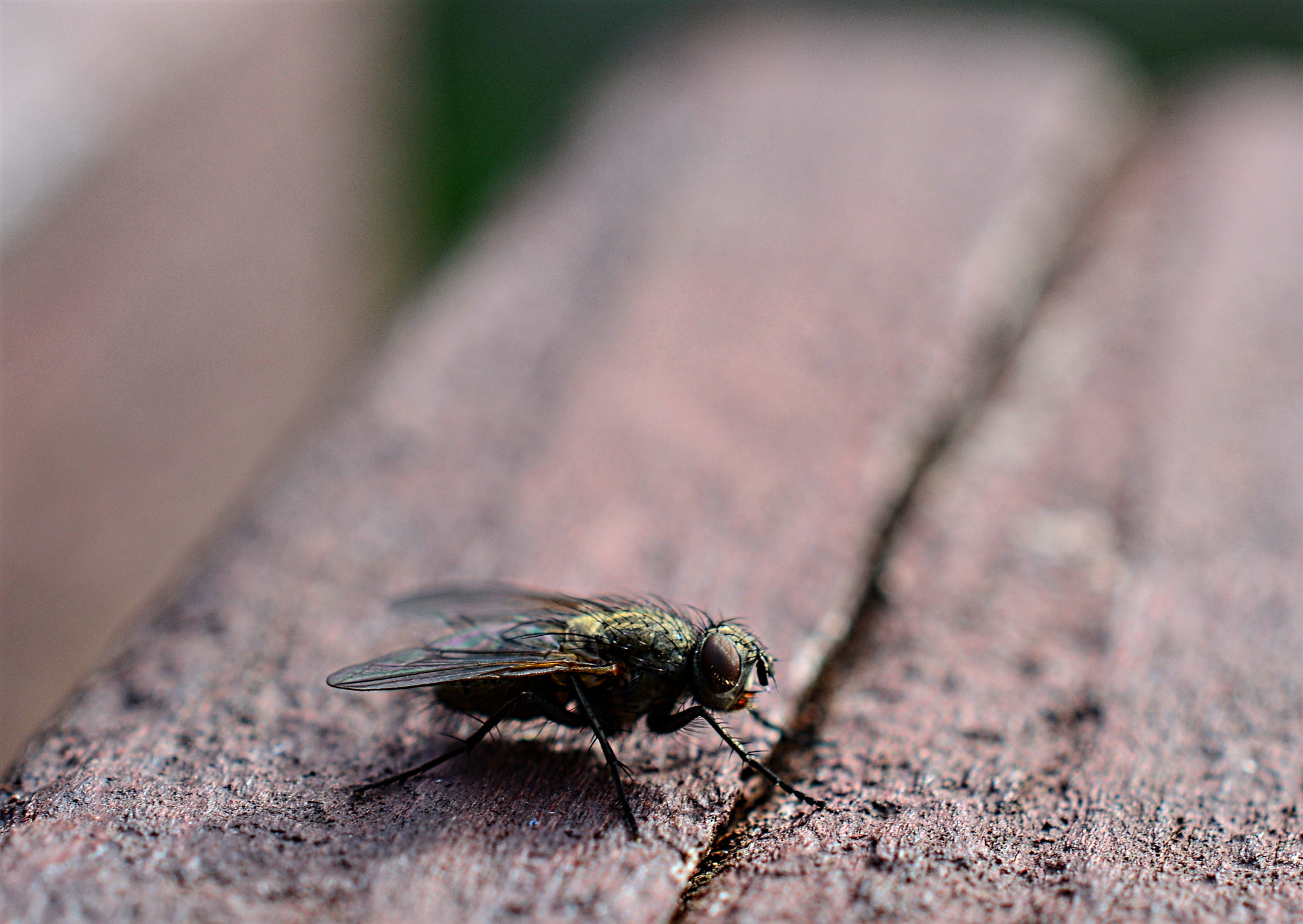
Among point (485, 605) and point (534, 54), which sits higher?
point (534, 54)

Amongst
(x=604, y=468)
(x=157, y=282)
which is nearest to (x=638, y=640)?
(x=604, y=468)

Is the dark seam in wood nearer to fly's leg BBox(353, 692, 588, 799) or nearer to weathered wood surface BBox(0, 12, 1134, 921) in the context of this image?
weathered wood surface BBox(0, 12, 1134, 921)

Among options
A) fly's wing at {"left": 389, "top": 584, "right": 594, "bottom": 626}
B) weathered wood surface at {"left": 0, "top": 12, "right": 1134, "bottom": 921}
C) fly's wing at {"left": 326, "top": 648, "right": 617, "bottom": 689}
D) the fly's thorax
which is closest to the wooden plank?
weathered wood surface at {"left": 0, "top": 12, "right": 1134, "bottom": 921}

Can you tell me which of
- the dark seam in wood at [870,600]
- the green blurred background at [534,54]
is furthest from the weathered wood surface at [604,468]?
the green blurred background at [534,54]

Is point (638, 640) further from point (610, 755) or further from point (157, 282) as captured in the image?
point (157, 282)

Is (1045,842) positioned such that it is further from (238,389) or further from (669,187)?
(238,389)

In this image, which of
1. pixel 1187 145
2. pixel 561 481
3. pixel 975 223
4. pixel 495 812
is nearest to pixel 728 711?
pixel 495 812
